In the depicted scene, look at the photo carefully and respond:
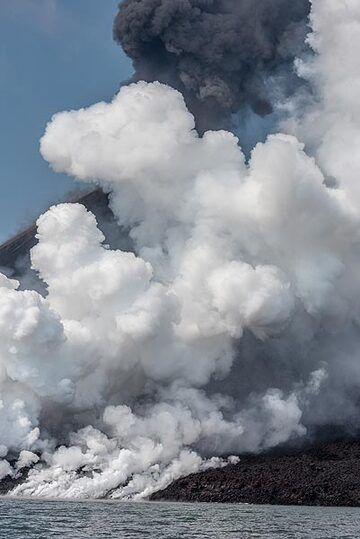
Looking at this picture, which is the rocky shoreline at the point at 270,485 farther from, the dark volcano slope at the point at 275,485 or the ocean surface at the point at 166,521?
the ocean surface at the point at 166,521

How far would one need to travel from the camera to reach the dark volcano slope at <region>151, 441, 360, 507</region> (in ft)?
327

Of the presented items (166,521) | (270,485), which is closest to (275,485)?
(270,485)

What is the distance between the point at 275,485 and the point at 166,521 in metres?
37.7

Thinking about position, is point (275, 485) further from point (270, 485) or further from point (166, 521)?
point (166, 521)

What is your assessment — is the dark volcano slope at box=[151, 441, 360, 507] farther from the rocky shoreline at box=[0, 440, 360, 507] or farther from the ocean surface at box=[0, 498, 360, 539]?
the ocean surface at box=[0, 498, 360, 539]

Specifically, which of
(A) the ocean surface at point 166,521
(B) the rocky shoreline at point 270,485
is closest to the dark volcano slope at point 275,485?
(B) the rocky shoreline at point 270,485

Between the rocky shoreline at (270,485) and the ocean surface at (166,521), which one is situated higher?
the rocky shoreline at (270,485)

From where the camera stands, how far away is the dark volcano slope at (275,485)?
327 feet

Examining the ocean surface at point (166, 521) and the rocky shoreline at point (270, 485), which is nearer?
the ocean surface at point (166, 521)

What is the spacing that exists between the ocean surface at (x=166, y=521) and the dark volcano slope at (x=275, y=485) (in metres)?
5.47

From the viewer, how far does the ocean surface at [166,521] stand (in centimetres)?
5597

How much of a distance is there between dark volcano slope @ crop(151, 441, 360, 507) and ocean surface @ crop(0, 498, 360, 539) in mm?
5472

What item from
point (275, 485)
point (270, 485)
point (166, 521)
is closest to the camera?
point (166, 521)

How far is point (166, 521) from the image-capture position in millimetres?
67312
